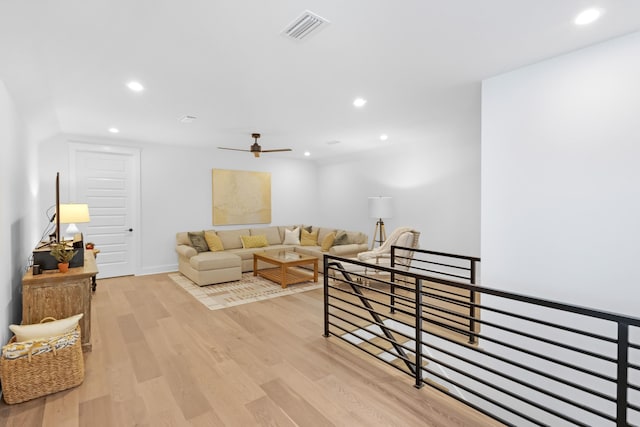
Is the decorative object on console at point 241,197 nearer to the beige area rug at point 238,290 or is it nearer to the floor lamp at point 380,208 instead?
the beige area rug at point 238,290

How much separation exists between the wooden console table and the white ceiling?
1751 millimetres

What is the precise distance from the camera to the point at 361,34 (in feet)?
7.16

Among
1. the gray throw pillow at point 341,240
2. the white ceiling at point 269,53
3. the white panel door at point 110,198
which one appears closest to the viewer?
the white ceiling at point 269,53

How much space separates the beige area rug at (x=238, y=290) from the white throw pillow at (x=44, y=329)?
5.56ft

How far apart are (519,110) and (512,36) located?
2.53 feet

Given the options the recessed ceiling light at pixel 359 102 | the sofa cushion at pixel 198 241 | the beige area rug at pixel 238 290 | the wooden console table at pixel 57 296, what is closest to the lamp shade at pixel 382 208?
the beige area rug at pixel 238 290

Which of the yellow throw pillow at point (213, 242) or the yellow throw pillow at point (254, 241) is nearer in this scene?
the yellow throw pillow at point (213, 242)

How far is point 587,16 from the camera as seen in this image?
6.46 feet

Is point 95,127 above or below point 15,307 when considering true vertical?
above

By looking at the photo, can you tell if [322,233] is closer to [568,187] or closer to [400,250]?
[400,250]

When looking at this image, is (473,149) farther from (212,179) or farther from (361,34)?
(212,179)

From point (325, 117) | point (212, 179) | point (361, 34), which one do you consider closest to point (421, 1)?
point (361, 34)

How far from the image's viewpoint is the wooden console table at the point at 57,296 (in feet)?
8.79

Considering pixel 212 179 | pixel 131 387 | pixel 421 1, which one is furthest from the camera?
pixel 212 179
